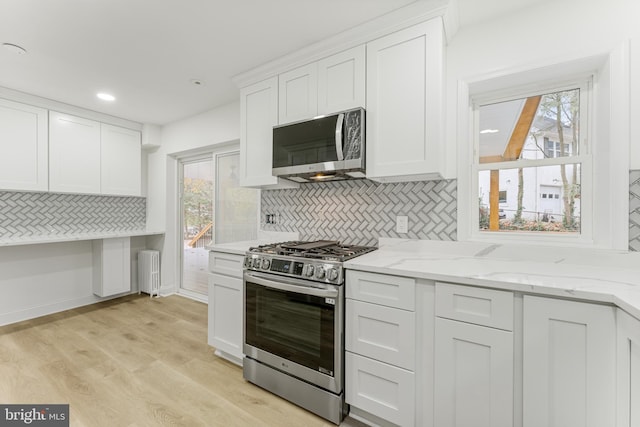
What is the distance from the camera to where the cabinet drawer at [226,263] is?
2.25 meters

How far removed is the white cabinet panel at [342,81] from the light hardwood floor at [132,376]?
2035 millimetres

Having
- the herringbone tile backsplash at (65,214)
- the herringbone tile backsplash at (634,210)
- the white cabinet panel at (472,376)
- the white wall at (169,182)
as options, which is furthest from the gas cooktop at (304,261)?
the herringbone tile backsplash at (65,214)

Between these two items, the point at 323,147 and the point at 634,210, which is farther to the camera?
the point at 323,147

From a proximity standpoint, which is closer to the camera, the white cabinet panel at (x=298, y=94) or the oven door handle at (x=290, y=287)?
the oven door handle at (x=290, y=287)

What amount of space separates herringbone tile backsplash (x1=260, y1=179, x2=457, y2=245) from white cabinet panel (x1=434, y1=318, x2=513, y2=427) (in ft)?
2.57

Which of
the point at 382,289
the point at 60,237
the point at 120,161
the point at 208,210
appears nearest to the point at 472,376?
the point at 382,289

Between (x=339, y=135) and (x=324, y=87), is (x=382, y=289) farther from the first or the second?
(x=324, y=87)

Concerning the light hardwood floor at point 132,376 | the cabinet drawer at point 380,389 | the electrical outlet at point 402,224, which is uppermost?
the electrical outlet at point 402,224

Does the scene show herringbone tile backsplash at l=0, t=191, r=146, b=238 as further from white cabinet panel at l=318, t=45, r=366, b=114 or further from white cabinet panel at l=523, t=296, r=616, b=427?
white cabinet panel at l=523, t=296, r=616, b=427

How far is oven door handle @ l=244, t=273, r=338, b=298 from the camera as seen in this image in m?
1.68

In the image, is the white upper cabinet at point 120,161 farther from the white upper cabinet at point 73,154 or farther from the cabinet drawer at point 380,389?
the cabinet drawer at point 380,389

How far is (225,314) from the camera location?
235cm

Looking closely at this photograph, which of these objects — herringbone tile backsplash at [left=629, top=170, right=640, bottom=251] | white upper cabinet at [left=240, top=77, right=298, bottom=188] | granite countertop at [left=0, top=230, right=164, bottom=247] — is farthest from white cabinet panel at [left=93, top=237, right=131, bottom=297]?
herringbone tile backsplash at [left=629, top=170, right=640, bottom=251]

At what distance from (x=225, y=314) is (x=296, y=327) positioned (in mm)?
805
